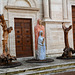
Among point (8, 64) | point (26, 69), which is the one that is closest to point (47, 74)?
point (26, 69)

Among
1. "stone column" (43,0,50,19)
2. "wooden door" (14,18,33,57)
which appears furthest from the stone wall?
"wooden door" (14,18,33,57)

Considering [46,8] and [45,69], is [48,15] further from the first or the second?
[45,69]

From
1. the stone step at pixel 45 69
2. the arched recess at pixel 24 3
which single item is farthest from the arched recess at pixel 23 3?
the stone step at pixel 45 69

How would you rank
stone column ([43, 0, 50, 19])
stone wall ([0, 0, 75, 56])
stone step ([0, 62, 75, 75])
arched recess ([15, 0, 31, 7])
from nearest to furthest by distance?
stone step ([0, 62, 75, 75]), stone wall ([0, 0, 75, 56]), arched recess ([15, 0, 31, 7]), stone column ([43, 0, 50, 19])

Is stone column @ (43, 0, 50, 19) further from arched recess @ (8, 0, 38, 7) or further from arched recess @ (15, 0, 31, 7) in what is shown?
arched recess @ (15, 0, 31, 7)

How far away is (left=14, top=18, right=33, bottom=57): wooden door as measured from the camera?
32.4ft

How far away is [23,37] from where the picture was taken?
10.0 m

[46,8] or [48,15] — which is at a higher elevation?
[46,8]

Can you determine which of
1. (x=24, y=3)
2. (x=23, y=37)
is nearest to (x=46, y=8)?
(x=24, y=3)

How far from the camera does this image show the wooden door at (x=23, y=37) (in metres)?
9.89

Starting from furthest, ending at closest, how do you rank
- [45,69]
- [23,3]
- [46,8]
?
[46,8], [23,3], [45,69]

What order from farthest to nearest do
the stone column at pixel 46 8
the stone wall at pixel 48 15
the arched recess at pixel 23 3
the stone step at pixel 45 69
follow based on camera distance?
the stone column at pixel 46 8, the arched recess at pixel 23 3, the stone wall at pixel 48 15, the stone step at pixel 45 69

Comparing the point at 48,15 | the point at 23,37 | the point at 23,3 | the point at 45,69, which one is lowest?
the point at 45,69

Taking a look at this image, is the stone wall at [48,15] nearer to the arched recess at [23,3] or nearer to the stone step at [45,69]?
the arched recess at [23,3]
